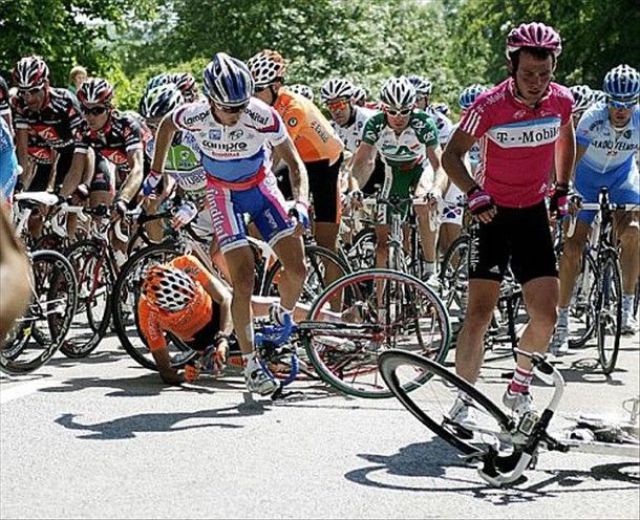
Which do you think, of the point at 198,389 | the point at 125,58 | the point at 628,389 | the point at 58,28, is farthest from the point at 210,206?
the point at 125,58

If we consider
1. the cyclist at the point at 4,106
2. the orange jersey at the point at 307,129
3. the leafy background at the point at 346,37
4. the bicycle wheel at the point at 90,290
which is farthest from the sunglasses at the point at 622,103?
the leafy background at the point at 346,37

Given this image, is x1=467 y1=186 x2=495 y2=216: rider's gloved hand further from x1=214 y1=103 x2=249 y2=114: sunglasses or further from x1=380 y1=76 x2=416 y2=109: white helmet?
x1=380 y1=76 x2=416 y2=109: white helmet

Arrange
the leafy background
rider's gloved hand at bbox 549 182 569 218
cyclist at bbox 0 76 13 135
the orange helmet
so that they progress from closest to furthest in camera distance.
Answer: rider's gloved hand at bbox 549 182 569 218 → the orange helmet → cyclist at bbox 0 76 13 135 → the leafy background

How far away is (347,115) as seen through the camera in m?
12.6

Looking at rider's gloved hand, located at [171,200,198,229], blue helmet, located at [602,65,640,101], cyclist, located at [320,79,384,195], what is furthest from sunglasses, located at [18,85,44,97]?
blue helmet, located at [602,65,640,101]

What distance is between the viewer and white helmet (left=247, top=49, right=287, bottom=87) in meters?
9.37

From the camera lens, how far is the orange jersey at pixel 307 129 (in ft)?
32.3

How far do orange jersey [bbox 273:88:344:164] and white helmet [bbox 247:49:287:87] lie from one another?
33 centimetres

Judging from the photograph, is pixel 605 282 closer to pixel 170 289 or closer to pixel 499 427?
pixel 170 289

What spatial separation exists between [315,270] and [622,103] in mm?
2652

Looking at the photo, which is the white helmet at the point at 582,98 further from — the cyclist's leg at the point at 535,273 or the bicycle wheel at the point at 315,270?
the cyclist's leg at the point at 535,273

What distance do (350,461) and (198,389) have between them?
2167 millimetres

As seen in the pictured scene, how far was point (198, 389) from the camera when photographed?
8.52 meters

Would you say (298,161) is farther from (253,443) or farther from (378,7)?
(378,7)
